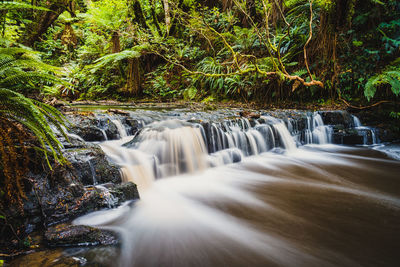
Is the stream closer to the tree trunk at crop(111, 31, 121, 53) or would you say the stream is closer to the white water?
the white water

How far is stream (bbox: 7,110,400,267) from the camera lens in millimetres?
1688

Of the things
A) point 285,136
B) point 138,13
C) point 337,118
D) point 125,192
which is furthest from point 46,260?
point 138,13

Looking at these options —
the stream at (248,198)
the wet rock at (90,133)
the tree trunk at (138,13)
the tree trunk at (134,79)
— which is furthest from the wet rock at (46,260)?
the tree trunk at (138,13)

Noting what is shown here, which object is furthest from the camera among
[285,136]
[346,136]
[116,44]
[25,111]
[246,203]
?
[116,44]

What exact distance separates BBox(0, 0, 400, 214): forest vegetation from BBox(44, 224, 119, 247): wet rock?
46 cm

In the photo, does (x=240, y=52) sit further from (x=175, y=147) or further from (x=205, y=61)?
(x=175, y=147)

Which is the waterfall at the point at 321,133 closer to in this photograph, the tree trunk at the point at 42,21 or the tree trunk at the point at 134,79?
the tree trunk at the point at 134,79

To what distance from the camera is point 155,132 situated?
3.97 meters

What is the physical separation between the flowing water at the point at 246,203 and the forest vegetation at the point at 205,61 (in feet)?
3.80

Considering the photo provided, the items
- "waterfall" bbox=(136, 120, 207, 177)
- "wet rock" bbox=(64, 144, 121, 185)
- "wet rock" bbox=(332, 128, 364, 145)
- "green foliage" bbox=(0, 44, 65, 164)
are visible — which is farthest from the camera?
"wet rock" bbox=(332, 128, 364, 145)

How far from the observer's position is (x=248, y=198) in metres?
2.82

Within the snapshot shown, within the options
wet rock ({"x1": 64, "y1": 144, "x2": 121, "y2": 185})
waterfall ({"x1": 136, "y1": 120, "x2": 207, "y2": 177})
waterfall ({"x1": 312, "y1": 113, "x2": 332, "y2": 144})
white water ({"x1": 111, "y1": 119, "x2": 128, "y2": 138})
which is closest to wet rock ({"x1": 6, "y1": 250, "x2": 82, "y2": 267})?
wet rock ({"x1": 64, "y1": 144, "x2": 121, "y2": 185})

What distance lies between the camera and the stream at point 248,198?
66.5 inches

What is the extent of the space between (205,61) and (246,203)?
27.3 feet
